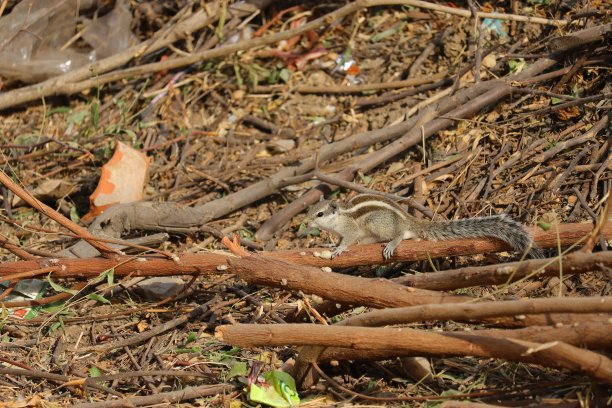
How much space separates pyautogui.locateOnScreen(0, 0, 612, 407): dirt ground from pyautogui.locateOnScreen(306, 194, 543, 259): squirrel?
0.24 metres

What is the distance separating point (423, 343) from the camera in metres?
4.09

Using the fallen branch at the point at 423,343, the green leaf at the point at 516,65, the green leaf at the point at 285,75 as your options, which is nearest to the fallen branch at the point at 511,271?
the fallen branch at the point at 423,343

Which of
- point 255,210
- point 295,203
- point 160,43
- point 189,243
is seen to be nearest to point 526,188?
point 295,203

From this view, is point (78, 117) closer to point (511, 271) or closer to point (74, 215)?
point (74, 215)

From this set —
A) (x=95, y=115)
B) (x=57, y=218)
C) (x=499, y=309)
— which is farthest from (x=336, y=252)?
(x=95, y=115)

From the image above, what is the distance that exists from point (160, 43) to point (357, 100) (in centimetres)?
215

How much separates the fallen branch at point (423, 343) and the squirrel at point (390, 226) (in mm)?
1013

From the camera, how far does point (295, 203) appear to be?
658 centimetres

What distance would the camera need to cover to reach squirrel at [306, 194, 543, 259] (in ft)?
16.3

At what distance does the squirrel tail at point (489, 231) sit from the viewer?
194 inches

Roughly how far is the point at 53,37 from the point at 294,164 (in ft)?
10.1

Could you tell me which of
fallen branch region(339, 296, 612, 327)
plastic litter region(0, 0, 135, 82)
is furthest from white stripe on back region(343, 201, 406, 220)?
plastic litter region(0, 0, 135, 82)

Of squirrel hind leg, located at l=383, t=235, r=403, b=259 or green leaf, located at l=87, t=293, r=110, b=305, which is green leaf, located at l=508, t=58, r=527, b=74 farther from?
green leaf, located at l=87, t=293, r=110, b=305

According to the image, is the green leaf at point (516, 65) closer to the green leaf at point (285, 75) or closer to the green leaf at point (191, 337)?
the green leaf at point (285, 75)
